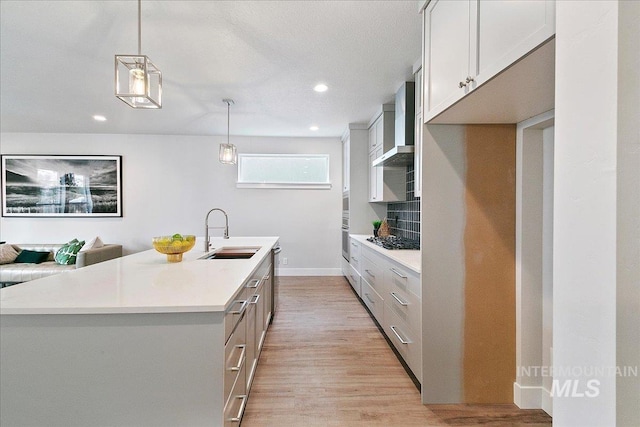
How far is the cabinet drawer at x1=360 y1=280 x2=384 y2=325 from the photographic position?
301 centimetres

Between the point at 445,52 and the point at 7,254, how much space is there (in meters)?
6.36

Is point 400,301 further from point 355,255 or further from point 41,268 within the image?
point 41,268

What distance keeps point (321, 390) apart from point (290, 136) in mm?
4564

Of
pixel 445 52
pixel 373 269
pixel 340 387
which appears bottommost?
pixel 340 387

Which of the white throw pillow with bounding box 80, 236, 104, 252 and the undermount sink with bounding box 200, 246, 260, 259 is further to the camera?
the white throw pillow with bounding box 80, 236, 104, 252

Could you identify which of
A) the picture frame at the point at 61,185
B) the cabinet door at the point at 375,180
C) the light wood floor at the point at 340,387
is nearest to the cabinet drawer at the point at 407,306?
the light wood floor at the point at 340,387

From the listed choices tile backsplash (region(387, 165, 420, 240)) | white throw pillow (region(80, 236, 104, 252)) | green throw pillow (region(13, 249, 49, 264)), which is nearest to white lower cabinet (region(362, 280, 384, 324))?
tile backsplash (region(387, 165, 420, 240))

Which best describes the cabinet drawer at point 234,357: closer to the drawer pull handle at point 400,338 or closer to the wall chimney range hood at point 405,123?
the drawer pull handle at point 400,338

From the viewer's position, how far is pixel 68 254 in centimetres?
458

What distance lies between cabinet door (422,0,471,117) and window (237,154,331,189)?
12.9 feet

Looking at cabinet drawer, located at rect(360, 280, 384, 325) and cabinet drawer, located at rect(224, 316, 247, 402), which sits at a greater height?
cabinet drawer, located at rect(224, 316, 247, 402)

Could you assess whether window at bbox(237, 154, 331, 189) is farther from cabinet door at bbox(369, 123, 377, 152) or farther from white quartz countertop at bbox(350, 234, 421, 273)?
white quartz countertop at bbox(350, 234, 421, 273)

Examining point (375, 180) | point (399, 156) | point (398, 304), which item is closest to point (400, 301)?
point (398, 304)

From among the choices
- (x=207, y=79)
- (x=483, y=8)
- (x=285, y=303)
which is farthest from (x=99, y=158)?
(x=483, y=8)
